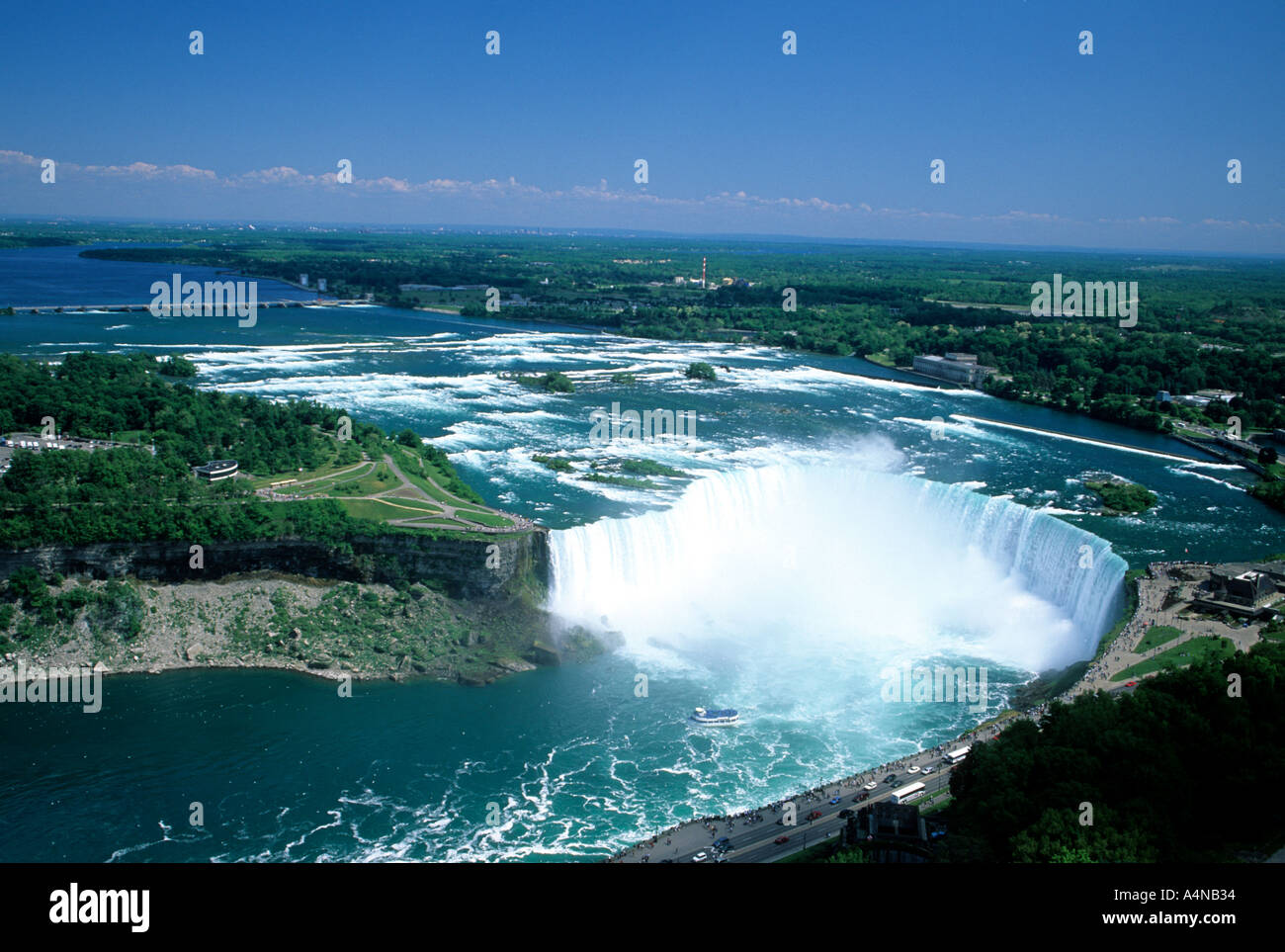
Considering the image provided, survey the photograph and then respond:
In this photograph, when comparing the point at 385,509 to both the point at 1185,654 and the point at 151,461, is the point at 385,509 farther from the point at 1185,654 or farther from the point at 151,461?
the point at 1185,654

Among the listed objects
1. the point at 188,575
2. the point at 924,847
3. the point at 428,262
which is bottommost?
the point at 924,847

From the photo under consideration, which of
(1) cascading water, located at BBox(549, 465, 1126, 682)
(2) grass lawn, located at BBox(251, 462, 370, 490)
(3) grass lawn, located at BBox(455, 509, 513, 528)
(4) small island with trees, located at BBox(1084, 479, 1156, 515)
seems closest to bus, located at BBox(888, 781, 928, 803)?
(1) cascading water, located at BBox(549, 465, 1126, 682)

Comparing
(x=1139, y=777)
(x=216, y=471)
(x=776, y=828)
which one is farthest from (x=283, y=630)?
(x=1139, y=777)

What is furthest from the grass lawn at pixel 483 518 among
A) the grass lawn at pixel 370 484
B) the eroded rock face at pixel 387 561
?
the grass lawn at pixel 370 484
